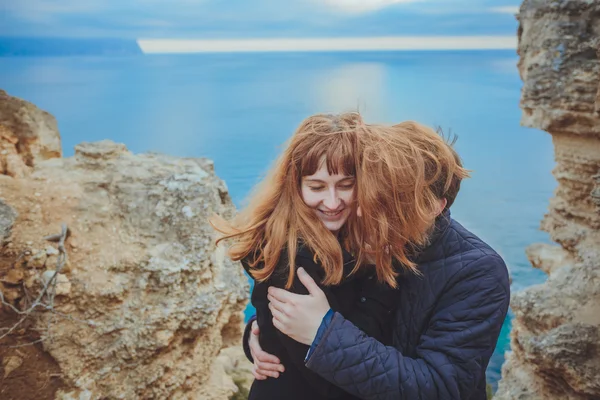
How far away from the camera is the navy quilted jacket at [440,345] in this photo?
139 cm

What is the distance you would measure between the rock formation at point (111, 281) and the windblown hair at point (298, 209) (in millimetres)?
1429

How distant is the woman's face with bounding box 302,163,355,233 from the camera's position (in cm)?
159

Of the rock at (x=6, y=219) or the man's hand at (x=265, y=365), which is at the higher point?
the rock at (x=6, y=219)

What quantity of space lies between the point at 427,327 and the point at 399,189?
436 millimetres

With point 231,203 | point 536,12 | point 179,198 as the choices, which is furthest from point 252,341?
point 536,12

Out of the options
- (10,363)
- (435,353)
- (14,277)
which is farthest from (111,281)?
(435,353)

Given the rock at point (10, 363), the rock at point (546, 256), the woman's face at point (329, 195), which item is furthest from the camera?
the rock at point (546, 256)

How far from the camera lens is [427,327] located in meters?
1.57

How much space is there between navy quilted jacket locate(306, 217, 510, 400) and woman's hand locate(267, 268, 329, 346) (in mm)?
58

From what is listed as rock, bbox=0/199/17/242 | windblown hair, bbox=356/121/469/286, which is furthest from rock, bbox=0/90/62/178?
windblown hair, bbox=356/121/469/286

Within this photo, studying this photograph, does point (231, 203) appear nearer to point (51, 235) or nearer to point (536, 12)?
point (51, 235)

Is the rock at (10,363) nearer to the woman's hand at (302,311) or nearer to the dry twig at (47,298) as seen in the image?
the dry twig at (47,298)

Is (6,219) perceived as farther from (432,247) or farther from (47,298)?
(432,247)

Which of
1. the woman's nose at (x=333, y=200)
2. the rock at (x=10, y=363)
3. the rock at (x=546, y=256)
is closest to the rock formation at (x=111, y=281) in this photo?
the rock at (x=10, y=363)
